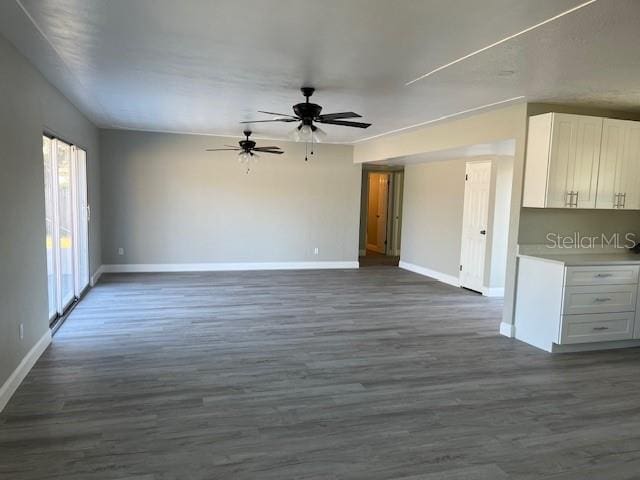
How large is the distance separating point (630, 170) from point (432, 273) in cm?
415

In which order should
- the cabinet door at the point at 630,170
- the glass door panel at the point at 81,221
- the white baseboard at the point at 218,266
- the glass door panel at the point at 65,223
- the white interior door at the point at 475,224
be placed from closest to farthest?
the cabinet door at the point at 630,170 < the glass door panel at the point at 65,223 < the glass door panel at the point at 81,221 < the white interior door at the point at 475,224 < the white baseboard at the point at 218,266

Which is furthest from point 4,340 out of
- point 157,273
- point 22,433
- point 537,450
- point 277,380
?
point 157,273

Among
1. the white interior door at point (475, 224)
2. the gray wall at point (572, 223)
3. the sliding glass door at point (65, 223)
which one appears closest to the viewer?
the gray wall at point (572, 223)

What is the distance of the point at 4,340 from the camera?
3.09 metres

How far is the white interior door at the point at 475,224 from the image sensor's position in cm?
705

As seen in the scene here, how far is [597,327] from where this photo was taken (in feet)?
14.6

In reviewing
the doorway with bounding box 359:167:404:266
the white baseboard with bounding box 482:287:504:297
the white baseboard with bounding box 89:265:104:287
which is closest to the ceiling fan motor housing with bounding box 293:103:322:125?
the white baseboard with bounding box 482:287:504:297

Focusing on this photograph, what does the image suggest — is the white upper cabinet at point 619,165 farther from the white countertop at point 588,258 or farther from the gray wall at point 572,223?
the white countertop at point 588,258

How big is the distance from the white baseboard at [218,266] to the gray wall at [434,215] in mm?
1344

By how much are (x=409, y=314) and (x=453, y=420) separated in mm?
2735

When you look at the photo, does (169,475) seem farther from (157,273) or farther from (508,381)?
(157,273)

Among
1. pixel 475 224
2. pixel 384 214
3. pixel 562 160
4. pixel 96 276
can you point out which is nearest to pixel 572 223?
pixel 562 160

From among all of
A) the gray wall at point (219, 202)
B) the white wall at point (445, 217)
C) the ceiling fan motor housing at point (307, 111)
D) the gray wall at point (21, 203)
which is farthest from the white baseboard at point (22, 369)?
the white wall at point (445, 217)

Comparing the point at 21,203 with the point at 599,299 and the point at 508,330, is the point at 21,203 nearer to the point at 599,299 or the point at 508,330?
the point at 508,330
